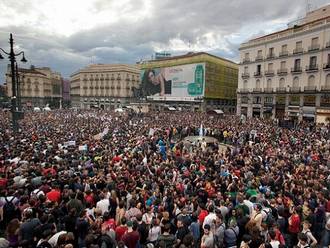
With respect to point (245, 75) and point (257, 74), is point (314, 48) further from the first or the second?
point (245, 75)

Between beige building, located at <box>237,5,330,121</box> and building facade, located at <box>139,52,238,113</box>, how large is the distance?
12.1 meters

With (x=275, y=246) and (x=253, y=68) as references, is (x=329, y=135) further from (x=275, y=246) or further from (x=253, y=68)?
(x=253, y=68)

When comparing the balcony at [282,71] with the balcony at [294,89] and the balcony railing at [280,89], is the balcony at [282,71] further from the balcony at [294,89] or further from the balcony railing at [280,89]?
the balcony at [294,89]

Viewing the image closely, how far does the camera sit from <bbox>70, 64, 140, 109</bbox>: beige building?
91438 millimetres

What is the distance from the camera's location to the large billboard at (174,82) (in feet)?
205

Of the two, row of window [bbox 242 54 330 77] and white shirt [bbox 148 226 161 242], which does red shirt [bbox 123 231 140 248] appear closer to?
white shirt [bbox 148 226 161 242]

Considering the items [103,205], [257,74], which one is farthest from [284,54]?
[103,205]

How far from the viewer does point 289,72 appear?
4153 centimetres

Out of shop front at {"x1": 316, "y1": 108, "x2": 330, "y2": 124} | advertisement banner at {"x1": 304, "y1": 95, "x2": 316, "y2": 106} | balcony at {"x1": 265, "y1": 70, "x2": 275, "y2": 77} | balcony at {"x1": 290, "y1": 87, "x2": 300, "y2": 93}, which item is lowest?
shop front at {"x1": 316, "y1": 108, "x2": 330, "y2": 124}

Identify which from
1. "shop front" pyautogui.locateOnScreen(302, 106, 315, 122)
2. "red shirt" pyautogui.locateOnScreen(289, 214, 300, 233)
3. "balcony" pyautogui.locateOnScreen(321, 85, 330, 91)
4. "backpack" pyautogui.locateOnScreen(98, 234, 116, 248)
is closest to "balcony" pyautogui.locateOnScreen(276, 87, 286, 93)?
"shop front" pyautogui.locateOnScreen(302, 106, 315, 122)

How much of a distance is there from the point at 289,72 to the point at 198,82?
24288 mm

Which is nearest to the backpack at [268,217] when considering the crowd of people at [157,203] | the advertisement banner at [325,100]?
the crowd of people at [157,203]

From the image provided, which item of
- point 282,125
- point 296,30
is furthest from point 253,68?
point 282,125

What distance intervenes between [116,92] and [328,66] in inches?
2764
